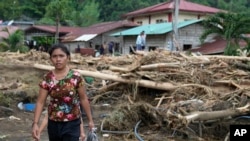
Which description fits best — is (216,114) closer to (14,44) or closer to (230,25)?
(230,25)

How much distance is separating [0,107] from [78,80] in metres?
4.40

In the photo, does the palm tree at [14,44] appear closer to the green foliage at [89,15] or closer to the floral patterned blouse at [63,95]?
the green foliage at [89,15]

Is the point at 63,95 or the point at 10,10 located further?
the point at 10,10

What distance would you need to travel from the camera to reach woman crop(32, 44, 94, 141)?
3.54 m

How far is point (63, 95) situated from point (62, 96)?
0.01 metres

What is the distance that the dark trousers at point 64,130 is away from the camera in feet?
11.8

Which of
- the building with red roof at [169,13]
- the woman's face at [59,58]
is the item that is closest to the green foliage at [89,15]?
the building with red roof at [169,13]

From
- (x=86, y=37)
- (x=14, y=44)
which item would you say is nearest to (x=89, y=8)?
(x=86, y=37)

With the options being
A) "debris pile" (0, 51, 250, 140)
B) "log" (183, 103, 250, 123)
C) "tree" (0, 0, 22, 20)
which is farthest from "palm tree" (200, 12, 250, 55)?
"tree" (0, 0, 22, 20)

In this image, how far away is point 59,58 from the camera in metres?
3.56

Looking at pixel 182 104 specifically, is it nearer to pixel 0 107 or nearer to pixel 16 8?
pixel 0 107

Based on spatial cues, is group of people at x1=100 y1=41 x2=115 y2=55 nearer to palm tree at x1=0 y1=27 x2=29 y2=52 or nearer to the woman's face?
palm tree at x1=0 y1=27 x2=29 y2=52

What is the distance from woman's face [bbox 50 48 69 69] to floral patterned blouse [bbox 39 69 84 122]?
0.10 meters

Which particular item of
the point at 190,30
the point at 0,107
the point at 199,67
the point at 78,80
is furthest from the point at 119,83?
the point at 190,30
